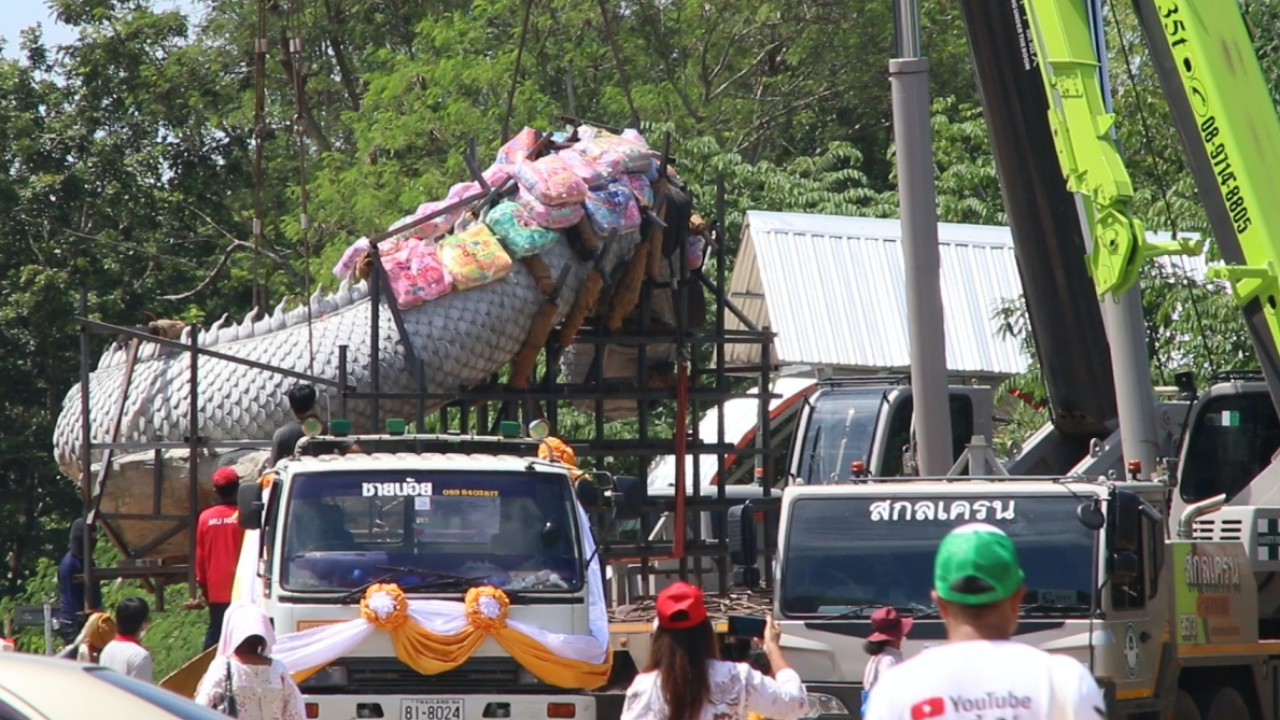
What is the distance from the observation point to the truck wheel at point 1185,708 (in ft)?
39.5

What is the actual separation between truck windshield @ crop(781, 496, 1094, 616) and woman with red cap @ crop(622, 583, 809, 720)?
4.41 m

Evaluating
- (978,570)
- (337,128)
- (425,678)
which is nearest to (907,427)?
(425,678)

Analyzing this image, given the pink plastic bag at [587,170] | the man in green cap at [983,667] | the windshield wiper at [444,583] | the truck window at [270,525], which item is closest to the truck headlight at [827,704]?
the windshield wiper at [444,583]

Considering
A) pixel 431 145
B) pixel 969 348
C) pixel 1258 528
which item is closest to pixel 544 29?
pixel 431 145

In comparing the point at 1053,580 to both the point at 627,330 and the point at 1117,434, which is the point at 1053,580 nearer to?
the point at 1117,434

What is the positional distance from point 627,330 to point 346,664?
6150mm

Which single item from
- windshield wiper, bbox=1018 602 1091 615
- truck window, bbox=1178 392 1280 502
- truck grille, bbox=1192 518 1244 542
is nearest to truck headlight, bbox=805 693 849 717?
windshield wiper, bbox=1018 602 1091 615

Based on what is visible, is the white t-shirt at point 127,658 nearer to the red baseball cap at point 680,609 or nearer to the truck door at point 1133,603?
the red baseball cap at point 680,609

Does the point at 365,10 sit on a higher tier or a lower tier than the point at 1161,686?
higher

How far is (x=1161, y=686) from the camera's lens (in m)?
11.5

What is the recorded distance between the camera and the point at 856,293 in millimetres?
27156

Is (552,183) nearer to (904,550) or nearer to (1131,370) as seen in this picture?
(1131,370)

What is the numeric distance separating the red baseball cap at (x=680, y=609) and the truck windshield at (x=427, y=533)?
4.88m

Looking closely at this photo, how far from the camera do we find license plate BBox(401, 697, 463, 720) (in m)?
11.2
